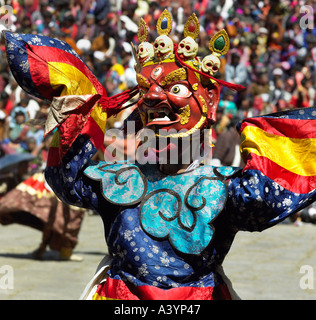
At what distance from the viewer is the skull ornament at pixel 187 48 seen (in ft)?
12.1

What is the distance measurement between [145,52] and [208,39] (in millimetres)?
9953

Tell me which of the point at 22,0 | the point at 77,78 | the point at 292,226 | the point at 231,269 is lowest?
the point at 292,226

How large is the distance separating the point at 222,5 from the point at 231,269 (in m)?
8.88

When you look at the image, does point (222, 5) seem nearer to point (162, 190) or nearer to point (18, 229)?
point (18, 229)

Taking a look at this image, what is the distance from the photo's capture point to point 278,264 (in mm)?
8242

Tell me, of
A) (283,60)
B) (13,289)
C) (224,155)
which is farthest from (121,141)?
(283,60)

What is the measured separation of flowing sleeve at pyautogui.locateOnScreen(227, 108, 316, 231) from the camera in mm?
3453

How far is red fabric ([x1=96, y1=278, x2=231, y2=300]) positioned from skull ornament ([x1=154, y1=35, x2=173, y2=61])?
105cm

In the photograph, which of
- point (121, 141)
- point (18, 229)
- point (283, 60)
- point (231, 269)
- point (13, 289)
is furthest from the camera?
point (283, 60)

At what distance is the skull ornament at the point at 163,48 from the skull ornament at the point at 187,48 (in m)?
0.05

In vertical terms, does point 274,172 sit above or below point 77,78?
below
